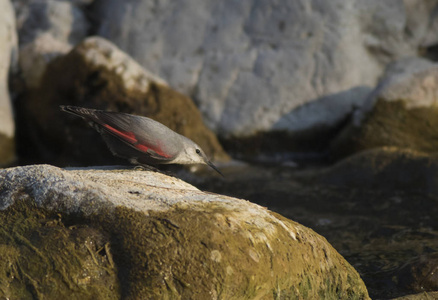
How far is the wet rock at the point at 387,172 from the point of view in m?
6.59

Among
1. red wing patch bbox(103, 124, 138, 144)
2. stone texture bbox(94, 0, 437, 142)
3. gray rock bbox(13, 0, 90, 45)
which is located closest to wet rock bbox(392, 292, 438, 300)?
red wing patch bbox(103, 124, 138, 144)

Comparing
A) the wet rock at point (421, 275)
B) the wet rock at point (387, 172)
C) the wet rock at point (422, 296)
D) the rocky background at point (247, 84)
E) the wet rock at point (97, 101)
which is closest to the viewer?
the wet rock at point (422, 296)

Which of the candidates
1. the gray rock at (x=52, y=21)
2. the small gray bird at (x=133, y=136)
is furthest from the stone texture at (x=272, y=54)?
the small gray bird at (x=133, y=136)

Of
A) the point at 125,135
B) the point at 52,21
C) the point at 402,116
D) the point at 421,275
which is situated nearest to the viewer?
the point at 421,275

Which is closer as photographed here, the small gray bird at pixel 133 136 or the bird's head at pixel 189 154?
the small gray bird at pixel 133 136

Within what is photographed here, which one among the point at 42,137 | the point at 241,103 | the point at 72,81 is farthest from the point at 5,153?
the point at 241,103

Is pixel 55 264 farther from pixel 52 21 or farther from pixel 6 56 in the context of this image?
pixel 52 21

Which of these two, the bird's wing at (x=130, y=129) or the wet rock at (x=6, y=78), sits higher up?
the bird's wing at (x=130, y=129)

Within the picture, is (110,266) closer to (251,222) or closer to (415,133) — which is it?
(251,222)

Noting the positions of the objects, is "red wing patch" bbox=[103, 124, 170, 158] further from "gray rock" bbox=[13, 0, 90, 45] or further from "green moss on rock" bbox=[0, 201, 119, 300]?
"gray rock" bbox=[13, 0, 90, 45]

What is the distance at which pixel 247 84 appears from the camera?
931cm

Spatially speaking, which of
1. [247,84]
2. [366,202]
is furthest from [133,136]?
[247,84]

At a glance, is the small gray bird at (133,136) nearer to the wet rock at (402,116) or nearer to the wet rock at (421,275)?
the wet rock at (421,275)

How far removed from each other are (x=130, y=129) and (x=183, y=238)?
1.64m
